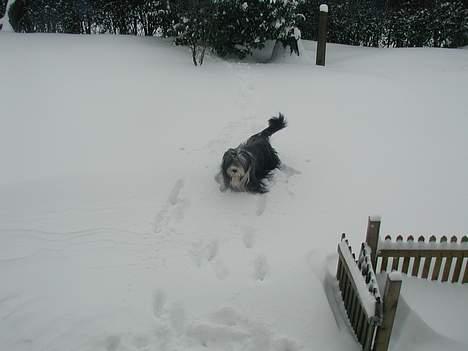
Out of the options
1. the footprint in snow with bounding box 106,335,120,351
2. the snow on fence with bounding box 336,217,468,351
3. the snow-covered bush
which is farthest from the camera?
the snow-covered bush

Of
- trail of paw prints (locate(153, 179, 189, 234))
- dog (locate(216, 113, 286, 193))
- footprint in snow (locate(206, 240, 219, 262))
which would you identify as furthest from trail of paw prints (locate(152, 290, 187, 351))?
dog (locate(216, 113, 286, 193))

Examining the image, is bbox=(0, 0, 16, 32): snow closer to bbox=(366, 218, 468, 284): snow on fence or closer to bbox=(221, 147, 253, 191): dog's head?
bbox=(221, 147, 253, 191): dog's head

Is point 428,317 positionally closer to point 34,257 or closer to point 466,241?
point 466,241

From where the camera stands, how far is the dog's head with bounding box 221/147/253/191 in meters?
4.00

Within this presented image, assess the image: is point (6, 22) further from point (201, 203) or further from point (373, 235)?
point (373, 235)

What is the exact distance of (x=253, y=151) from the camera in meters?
4.27

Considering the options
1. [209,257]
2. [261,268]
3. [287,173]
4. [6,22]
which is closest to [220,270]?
[209,257]

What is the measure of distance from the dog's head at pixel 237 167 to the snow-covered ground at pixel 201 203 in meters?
0.17

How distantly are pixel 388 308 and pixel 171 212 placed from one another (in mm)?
2213

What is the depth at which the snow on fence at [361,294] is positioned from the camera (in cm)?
258

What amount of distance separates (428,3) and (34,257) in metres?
11.3

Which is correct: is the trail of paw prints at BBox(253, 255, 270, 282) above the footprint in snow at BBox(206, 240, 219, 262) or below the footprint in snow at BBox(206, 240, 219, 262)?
below

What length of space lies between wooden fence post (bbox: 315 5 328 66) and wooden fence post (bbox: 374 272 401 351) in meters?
6.84

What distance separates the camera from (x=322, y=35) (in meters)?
8.28
